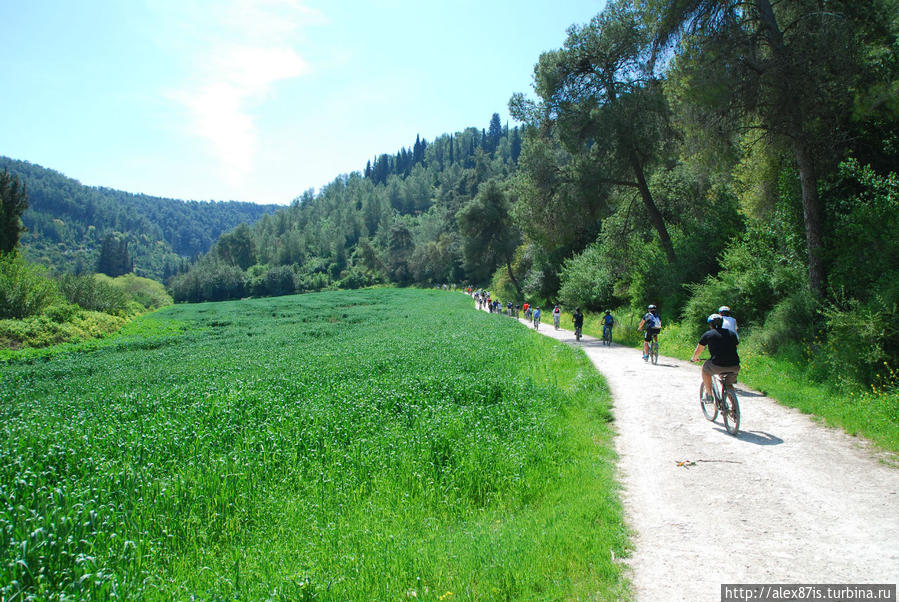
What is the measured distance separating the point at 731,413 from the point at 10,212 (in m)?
58.9

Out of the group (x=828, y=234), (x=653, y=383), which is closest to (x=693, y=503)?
(x=653, y=383)

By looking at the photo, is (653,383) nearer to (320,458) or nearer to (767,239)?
(767,239)

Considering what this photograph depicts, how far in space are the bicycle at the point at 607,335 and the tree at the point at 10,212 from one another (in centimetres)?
5061

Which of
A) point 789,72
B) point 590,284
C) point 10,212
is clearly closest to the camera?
point 789,72

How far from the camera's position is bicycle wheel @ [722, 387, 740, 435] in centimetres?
821

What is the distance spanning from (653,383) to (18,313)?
47.2 m

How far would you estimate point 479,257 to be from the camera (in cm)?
6456

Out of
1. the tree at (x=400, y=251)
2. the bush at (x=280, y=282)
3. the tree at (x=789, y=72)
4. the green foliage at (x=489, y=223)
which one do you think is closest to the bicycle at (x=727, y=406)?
the tree at (x=789, y=72)

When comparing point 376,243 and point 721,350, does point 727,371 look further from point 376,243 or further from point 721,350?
point 376,243

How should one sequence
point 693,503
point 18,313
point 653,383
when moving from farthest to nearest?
point 18,313 < point 653,383 < point 693,503

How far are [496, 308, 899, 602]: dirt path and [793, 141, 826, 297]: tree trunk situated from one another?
5.19m

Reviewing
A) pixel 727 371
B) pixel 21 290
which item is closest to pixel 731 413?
pixel 727 371

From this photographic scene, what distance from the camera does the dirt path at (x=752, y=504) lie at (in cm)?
434

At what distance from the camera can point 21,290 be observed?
124 ft
